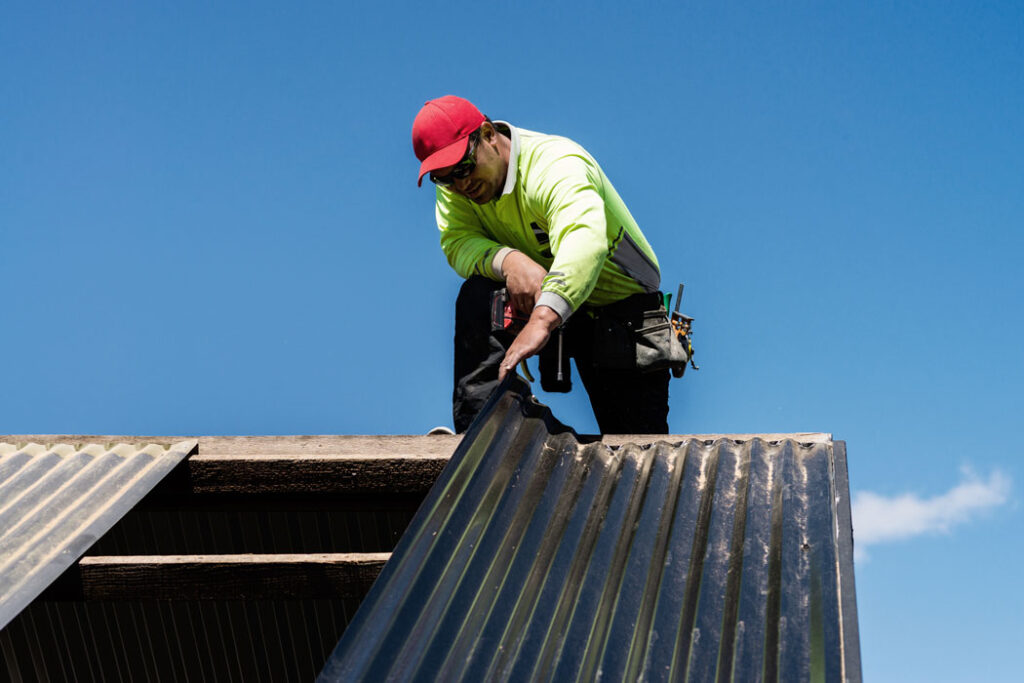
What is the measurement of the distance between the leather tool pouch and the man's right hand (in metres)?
0.55

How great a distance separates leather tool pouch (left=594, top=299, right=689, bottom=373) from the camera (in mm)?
5191

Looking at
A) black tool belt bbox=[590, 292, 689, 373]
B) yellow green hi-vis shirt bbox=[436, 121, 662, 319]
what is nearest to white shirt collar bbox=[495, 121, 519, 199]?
yellow green hi-vis shirt bbox=[436, 121, 662, 319]

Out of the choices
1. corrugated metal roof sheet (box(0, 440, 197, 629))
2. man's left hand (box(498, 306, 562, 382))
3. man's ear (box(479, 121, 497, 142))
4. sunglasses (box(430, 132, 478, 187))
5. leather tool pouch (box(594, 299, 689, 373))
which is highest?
man's ear (box(479, 121, 497, 142))

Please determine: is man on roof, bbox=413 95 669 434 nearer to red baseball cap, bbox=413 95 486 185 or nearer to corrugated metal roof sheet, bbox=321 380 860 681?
red baseball cap, bbox=413 95 486 185

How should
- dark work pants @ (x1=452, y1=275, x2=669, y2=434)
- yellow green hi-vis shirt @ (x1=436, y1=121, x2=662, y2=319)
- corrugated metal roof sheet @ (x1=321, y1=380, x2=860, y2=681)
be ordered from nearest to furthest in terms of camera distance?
corrugated metal roof sheet @ (x1=321, y1=380, x2=860, y2=681) < yellow green hi-vis shirt @ (x1=436, y1=121, x2=662, y2=319) < dark work pants @ (x1=452, y1=275, x2=669, y2=434)

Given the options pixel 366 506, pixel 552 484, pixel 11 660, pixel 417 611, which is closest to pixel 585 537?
pixel 552 484

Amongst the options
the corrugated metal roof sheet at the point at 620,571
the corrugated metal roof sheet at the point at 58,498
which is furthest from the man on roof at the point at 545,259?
the corrugated metal roof sheet at the point at 58,498

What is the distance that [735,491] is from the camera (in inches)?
128

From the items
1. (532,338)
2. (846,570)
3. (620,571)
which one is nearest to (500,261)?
(532,338)

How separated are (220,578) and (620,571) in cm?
126

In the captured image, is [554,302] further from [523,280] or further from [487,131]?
[487,131]

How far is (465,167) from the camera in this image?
4.85 metres

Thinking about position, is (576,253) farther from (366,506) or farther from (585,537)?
(585,537)

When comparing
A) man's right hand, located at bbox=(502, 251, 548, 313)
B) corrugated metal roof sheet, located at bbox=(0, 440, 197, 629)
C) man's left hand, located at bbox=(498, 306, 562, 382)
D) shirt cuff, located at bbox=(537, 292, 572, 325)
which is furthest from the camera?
man's right hand, located at bbox=(502, 251, 548, 313)
